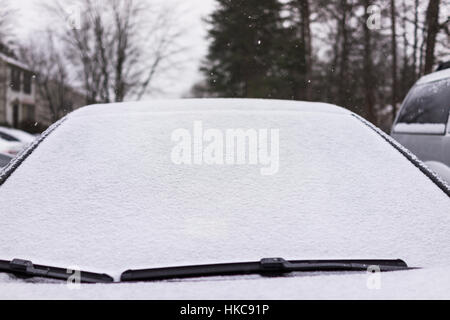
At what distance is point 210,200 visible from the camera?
1.95m

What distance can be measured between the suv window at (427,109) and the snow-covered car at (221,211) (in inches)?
160

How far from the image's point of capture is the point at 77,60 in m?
35.7

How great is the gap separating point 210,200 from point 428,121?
16.8 feet

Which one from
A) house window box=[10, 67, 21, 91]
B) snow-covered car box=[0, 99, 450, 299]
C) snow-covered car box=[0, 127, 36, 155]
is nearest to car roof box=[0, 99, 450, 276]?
snow-covered car box=[0, 99, 450, 299]

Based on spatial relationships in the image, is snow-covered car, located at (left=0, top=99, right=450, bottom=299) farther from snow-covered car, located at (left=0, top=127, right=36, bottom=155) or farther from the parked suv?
snow-covered car, located at (left=0, top=127, right=36, bottom=155)

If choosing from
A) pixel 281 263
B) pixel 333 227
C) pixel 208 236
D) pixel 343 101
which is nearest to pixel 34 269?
pixel 208 236

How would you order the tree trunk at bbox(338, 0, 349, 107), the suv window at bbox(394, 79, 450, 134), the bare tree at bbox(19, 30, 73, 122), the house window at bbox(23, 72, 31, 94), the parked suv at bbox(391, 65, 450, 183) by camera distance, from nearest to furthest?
the parked suv at bbox(391, 65, 450, 183)
the suv window at bbox(394, 79, 450, 134)
the tree trunk at bbox(338, 0, 349, 107)
the bare tree at bbox(19, 30, 73, 122)
the house window at bbox(23, 72, 31, 94)

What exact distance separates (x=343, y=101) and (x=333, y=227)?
3313cm

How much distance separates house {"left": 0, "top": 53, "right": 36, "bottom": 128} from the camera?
5322 cm

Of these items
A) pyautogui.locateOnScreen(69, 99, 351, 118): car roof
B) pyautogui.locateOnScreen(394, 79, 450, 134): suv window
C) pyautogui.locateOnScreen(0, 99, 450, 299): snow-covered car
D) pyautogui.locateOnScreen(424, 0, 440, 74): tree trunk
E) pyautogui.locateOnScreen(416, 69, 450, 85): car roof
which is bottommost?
pyautogui.locateOnScreen(0, 99, 450, 299): snow-covered car

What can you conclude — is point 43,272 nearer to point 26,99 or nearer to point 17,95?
point 17,95

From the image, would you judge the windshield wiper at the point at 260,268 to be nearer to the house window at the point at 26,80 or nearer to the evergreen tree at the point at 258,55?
the evergreen tree at the point at 258,55

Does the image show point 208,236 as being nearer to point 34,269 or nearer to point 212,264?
point 212,264

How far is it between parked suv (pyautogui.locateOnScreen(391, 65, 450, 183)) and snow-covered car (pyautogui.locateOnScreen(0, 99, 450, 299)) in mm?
3730
